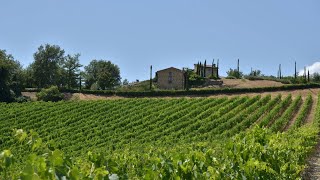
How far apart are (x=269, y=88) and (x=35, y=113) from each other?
25.8 metres

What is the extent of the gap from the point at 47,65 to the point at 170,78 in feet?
67.3

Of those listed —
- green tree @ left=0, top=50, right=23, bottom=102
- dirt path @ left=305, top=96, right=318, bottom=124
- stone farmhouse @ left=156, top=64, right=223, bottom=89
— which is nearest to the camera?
dirt path @ left=305, top=96, right=318, bottom=124

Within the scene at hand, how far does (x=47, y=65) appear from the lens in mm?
75812

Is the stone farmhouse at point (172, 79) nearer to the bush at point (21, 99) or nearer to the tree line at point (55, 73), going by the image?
the tree line at point (55, 73)

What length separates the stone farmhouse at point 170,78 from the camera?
72.3 metres

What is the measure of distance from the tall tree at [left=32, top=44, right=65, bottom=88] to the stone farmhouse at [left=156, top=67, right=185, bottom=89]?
17.1 metres

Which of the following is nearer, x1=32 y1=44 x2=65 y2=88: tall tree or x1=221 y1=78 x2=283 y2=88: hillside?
x1=221 y1=78 x2=283 y2=88: hillside

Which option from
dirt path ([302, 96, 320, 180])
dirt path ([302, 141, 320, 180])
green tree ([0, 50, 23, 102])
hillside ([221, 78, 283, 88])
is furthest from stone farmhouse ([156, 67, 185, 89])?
dirt path ([302, 141, 320, 180])

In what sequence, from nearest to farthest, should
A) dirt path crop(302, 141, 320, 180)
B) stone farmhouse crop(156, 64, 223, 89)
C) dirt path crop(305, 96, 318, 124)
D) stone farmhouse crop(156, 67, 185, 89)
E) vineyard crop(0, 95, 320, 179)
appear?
1. dirt path crop(302, 141, 320, 180)
2. vineyard crop(0, 95, 320, 179)
3. dirt path crop(305, 96, 318, 124)
4. stone farmhouse crop(156, 64, 223, 89)
5. stone farmhouse crop(156, 67, 185, 89)

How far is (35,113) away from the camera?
1583 inches

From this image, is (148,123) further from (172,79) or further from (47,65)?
(47,65)

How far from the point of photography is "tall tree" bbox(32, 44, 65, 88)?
7412 cm

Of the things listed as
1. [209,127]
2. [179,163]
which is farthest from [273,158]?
[209,127]

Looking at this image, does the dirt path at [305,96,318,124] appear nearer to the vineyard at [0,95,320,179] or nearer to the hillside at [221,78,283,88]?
the vineyard at [0,95,320,179]
